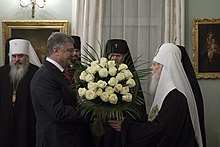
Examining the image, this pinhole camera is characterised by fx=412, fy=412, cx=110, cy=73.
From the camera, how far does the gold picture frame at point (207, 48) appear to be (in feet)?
21.2

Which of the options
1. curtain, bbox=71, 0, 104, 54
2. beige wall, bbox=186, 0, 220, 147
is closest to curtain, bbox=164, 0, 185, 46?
beige wall, bbox=186, 0, 220, 147

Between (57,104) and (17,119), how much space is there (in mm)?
1514

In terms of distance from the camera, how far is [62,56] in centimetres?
391

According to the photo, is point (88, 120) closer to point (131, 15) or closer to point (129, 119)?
point (129, 119)

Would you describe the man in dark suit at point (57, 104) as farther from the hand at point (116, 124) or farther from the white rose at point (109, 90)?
the white rose at point (109, 90)

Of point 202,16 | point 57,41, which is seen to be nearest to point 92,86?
point 57,41

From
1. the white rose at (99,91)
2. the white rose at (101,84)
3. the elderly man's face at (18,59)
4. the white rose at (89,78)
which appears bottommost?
the white rose at (99,91)

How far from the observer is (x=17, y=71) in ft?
16.7

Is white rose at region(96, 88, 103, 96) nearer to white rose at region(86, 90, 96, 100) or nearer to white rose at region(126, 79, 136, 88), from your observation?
white rose at region(86, 90, 96, 100)

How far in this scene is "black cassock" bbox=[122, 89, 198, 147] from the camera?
372 cm

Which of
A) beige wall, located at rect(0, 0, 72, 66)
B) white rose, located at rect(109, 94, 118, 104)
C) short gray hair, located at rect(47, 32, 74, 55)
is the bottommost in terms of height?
white rose, located at rect(109, 94, 118, 104)

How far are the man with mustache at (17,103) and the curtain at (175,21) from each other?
2337mm

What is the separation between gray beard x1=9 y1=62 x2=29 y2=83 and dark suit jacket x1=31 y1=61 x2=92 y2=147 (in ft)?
4.11

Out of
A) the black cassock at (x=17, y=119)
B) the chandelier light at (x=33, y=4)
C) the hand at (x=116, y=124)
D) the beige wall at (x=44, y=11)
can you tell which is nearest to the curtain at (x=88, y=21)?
the beige wall at (x=44, y=11)
